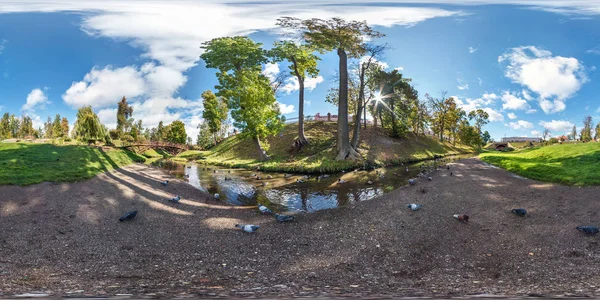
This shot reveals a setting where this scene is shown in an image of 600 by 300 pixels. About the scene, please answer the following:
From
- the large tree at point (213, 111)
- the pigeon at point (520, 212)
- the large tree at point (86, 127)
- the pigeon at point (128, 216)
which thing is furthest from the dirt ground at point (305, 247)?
the large tree at point (213, 111)

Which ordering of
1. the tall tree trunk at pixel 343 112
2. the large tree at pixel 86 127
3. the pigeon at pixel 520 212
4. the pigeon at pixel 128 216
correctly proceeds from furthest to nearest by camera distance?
1. the large tree at pixel 86 127
2. the tall tree trunk at pixel 343 112
3. the pigeon at pixel 128 216
4. the pigeon at pixel 520 212

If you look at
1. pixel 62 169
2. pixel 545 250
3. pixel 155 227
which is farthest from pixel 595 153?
pixel 62 169

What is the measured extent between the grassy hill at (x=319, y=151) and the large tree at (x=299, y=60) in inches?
81.6

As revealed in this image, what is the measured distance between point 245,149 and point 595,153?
23.9 meters

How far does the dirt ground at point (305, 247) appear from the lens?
14.0 ft

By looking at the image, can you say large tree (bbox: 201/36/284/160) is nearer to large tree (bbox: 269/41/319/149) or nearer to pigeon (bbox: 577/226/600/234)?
large tree (bbox: 269/41/319/149)

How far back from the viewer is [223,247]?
20.6ft

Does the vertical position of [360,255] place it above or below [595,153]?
below

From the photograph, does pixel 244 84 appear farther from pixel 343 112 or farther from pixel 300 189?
pixel 300 189

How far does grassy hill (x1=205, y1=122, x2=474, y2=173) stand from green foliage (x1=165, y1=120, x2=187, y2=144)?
1426cm

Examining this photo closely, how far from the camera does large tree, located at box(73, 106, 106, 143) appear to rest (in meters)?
25.2

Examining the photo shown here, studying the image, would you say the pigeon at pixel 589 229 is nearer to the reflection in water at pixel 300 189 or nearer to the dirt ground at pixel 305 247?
the dirt ground at pixel 305 247

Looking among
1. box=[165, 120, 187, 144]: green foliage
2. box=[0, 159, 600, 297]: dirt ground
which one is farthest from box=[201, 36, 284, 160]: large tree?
box=[165, 120, 187, 144]: green foliage

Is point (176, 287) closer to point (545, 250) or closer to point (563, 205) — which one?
point (545, 250)
